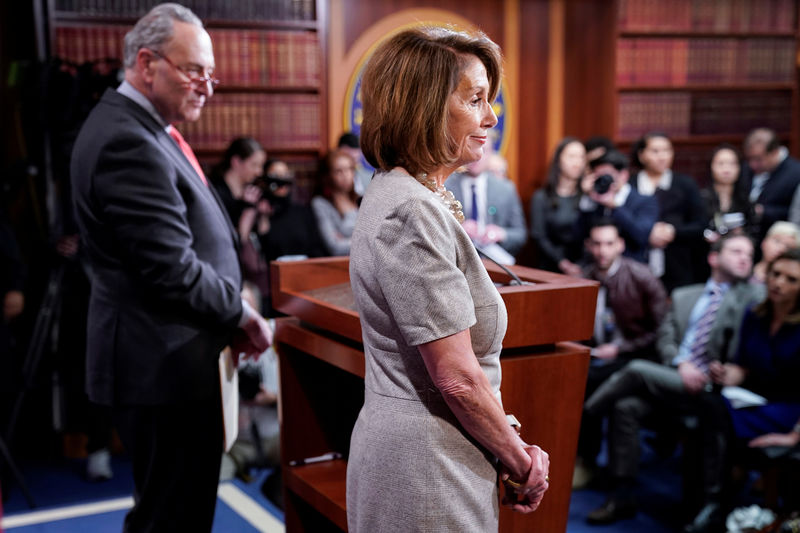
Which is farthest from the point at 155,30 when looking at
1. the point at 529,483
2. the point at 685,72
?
the point at 685,72

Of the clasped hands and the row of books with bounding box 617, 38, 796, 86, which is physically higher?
the row of books with bounding box 617, 38, 796, 86

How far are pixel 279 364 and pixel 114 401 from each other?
385mm

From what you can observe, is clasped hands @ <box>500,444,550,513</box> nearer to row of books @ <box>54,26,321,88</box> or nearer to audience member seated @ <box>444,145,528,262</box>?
audience member seated @ <box>444,145,528,262</box>

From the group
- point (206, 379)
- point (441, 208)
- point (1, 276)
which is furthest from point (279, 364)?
point (1, 276)

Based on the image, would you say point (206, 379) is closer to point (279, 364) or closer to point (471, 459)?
point (279, 364)

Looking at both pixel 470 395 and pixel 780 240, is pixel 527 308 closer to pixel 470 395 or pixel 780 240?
pixel 470 395

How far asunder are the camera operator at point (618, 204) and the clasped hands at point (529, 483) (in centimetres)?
316

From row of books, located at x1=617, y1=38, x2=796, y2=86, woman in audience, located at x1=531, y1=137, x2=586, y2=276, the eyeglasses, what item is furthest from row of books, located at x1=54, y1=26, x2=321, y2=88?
the eyeglasses

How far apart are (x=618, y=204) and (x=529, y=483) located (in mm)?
3390

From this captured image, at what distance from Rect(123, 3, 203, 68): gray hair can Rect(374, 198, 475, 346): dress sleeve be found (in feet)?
3.23

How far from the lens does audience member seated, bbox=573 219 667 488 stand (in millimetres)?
3717

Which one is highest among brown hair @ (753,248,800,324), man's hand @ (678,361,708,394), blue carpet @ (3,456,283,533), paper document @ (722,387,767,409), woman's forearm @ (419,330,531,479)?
woman's forearm @ (419,330,531,479)

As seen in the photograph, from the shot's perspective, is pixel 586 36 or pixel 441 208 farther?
pixel 586 36

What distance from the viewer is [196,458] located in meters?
2.00
